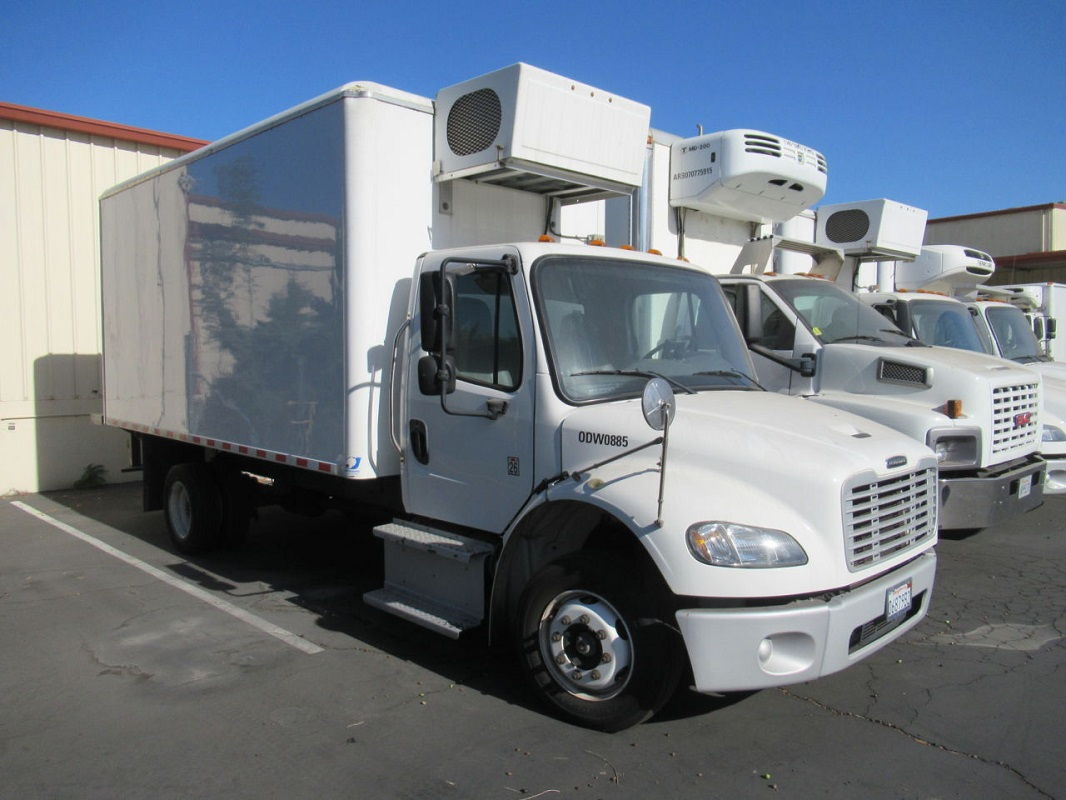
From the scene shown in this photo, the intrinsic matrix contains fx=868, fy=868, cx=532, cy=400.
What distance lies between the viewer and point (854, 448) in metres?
4.09

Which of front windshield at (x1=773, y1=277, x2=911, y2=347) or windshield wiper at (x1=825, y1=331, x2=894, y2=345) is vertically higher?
front windshield at (x1=773, y1=277, x2=911, y2=347)

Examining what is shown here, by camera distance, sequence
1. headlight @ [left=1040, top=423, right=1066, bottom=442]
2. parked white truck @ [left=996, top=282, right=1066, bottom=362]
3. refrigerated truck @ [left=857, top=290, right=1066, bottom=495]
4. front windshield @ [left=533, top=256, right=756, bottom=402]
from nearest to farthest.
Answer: front windshield @ [left=533, top=256, right=756, bottom=402], refrigerated truck @ [left=857, top=290, right=1066, bottom=495], headlight @ [left=1040, top=423, right=1066, bottom=442], parked white truck @ [left=996, top=282, right=1066, bottom=362]

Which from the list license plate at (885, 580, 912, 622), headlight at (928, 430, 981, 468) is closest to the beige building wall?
headlight at (928, 430, 981, 468)

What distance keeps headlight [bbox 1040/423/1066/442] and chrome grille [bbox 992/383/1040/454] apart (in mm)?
1091

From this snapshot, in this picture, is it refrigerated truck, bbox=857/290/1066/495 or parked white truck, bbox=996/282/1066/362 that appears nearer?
refrigerated truck, bbox=857/290/1066/495

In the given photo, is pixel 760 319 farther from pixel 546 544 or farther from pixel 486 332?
pixel 546 544

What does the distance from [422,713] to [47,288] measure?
9.36 metres

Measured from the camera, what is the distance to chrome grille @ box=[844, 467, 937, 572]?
384cm

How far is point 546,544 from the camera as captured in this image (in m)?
4.64

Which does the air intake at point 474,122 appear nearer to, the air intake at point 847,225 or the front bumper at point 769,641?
the front bumper at point 769,641

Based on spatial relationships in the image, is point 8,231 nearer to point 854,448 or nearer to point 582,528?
point 582,528

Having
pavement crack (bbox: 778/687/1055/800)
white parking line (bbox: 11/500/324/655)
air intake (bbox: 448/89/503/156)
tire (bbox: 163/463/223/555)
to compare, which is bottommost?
white parking line (bbox: 11/500/324/655)

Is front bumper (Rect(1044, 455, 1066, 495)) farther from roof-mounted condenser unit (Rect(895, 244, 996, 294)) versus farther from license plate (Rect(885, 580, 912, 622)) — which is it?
license plate (Rect(885, 580, 912, 622))

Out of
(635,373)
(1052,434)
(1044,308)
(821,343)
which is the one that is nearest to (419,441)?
(635,373)
